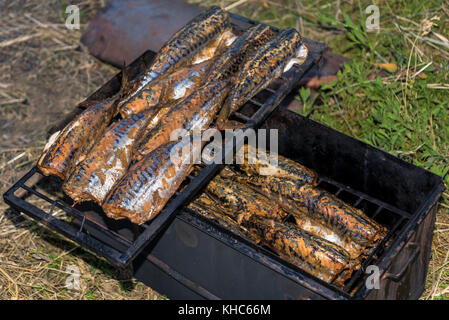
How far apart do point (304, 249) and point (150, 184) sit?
1.23 meters

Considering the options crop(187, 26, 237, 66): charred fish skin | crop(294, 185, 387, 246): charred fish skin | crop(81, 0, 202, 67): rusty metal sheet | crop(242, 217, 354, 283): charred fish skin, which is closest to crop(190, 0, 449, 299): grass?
crop(294, 185, 387, 246): charred fish skin

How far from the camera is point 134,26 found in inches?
273

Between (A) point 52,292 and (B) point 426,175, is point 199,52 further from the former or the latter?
(A) point 52,292

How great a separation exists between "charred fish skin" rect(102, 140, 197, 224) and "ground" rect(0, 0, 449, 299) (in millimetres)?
1473

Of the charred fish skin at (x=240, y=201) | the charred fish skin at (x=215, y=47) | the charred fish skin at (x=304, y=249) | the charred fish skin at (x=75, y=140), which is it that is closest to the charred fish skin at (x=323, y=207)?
the charred fish skin at (x=240, y=201)

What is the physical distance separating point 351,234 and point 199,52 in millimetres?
2018

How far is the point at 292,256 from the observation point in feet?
13.9

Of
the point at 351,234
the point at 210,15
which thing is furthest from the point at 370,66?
the point at 351,234

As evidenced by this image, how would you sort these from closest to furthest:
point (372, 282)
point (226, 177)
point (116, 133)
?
point (372, 282), point (116, 133), point (226, 177)

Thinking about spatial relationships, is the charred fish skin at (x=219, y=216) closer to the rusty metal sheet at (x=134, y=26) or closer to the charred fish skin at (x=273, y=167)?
the charred fish skin at (x=273, y=167)

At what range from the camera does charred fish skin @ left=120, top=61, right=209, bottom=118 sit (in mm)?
4410

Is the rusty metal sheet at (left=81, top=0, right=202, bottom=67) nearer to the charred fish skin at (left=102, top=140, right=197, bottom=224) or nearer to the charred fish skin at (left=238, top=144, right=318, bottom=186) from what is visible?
the charred fish skin at (left=238, top=144, right=318, bottom=186)

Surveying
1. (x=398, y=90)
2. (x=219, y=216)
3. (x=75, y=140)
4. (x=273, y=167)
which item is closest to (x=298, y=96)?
(x=398, y=90)
